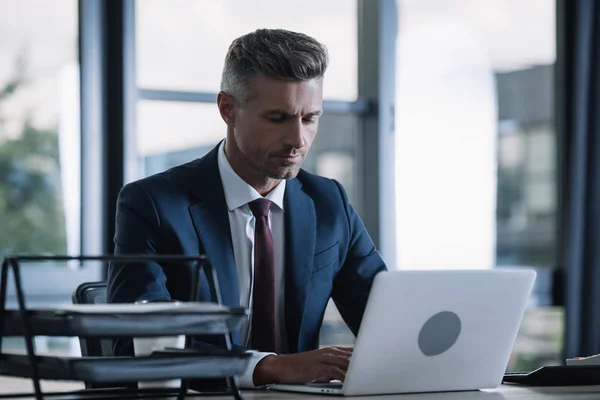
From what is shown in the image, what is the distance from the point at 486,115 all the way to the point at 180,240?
2707 mm

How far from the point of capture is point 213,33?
3.83 m

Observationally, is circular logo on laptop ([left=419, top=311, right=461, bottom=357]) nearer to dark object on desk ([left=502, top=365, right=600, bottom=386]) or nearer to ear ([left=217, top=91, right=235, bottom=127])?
dark object on desk ([left=502, top=365, right=600, bottom=386])

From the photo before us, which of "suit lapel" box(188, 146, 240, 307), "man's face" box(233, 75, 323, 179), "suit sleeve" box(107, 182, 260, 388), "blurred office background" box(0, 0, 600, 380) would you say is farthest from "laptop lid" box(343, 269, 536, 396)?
"blurred office background" box(0, 0, 600, 380)

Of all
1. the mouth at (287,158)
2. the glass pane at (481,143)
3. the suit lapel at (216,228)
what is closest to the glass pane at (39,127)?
the glass pane at (481,143)

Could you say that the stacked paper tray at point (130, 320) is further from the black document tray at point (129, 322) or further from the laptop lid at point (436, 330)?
the laptop lid at point (436, 330)

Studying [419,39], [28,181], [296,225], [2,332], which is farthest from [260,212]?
[419,39]

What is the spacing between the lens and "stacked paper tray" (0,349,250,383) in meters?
1.09

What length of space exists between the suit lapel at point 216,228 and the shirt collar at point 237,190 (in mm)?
38

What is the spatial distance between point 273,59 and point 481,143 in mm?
2468

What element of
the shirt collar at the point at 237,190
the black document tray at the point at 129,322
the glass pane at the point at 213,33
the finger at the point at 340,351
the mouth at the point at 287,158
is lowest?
the finger at the point at 340,351

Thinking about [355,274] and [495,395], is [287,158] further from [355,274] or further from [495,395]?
[495,395]

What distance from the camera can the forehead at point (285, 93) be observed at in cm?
205

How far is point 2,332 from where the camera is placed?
1.20 metres

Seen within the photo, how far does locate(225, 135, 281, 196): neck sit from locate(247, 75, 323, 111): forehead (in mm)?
149
